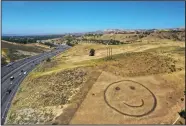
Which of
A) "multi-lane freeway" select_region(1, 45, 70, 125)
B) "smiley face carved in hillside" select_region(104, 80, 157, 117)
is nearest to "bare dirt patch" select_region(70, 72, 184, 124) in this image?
"smiley face carved in hillside" select_region(104, 80, 157, 117)

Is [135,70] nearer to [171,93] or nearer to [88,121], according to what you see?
[171,93]

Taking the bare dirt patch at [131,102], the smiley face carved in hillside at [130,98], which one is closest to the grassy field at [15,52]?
the bare dirt patch at [131,102]

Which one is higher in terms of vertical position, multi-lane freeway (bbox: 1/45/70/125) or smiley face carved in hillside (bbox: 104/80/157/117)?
smiley face carved in hillside (bbox: 104/80/157/117)

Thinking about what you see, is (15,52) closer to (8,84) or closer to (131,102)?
(8,84)

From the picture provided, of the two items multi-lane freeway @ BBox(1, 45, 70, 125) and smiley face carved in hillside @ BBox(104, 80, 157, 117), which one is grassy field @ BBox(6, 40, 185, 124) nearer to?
smiley face carved in hillside @ BBox(104, 80, 157, 117)

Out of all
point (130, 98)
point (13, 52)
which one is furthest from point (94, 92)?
point (13, 52)

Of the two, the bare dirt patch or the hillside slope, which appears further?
the hillside slope
